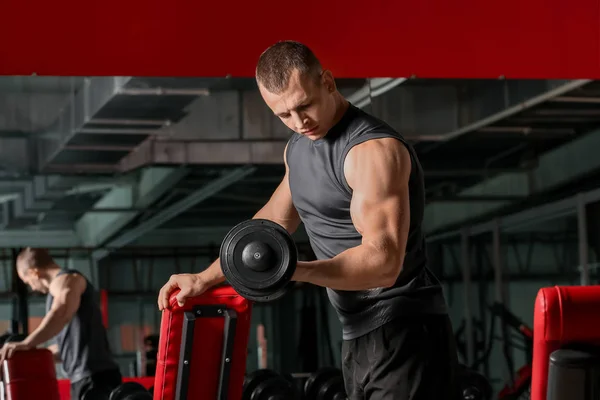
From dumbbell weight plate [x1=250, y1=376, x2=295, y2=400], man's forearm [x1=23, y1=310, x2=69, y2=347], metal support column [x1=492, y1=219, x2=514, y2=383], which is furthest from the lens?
metal support column [x1=492, y1=219, x2=514, y2=383]

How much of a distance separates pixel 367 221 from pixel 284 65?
32 cm

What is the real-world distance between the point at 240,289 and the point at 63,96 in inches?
194

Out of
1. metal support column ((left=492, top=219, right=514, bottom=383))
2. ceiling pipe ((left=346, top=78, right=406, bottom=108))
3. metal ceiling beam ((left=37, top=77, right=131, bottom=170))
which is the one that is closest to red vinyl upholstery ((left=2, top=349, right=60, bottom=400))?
metal ceiling beam ((left=37, top=77, right=131, bottom=170))

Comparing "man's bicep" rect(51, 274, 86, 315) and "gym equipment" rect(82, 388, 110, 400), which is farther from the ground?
"man's bicep" rect(51, 274, 86, 315)

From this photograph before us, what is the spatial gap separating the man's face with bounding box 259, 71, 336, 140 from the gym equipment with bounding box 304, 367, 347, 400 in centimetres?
424

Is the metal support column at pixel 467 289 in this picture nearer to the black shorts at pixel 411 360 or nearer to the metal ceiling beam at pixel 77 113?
the metal ceiling beam at pixel 77 113

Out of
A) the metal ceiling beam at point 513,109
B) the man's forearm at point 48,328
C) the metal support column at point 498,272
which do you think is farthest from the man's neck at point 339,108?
the metal support column at point 498,272

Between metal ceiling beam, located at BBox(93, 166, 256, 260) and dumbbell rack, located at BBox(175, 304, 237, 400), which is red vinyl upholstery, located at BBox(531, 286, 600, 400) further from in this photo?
metal ceiling beam, located at BBox(93, 166, 256, 260)

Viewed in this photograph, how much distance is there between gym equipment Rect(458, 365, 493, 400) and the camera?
5676 mm

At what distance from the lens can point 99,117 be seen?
573 cm

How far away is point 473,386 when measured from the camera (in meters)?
5.77

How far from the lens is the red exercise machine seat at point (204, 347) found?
2.42 m

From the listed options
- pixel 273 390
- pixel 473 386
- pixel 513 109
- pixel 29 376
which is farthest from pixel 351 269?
pixel 513 109

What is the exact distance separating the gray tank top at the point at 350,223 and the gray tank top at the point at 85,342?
295 cm
